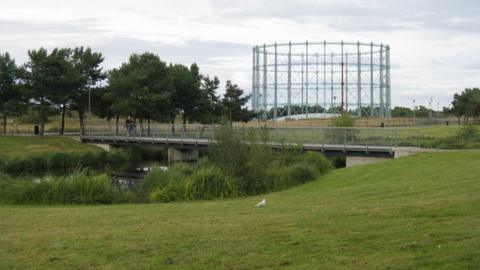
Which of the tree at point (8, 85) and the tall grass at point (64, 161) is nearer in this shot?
the tall grass at point (64, 161)

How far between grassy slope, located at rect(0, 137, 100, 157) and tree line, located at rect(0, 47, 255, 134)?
3.84 meters

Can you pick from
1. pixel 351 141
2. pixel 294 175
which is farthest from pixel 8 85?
pixel 294 175

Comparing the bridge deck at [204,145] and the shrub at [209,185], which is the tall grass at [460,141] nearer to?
the bridge deck at [204,145]

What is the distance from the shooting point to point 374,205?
14391 mm

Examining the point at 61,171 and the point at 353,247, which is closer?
the point at 353,247

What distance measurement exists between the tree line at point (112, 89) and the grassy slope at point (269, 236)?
50981 millimetres

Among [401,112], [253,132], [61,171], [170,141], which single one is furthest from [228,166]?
[401,112]

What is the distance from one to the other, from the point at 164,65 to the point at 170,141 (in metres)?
17.6

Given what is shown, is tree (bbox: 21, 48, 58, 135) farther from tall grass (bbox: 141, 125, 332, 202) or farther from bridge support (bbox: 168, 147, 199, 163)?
tall grass (bbox: 141, 125, 332, 202)

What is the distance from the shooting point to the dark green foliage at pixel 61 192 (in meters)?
23.8

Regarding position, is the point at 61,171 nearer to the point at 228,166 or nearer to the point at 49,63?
the point at 49,63

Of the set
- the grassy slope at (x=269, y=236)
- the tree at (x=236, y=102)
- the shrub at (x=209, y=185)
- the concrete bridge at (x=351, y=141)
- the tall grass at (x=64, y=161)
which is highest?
the tree at (x=236, y=102)

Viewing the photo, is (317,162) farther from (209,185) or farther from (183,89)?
(183,89)

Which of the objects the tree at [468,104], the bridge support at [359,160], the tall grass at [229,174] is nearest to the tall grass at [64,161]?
the bridge support at [359,160]
